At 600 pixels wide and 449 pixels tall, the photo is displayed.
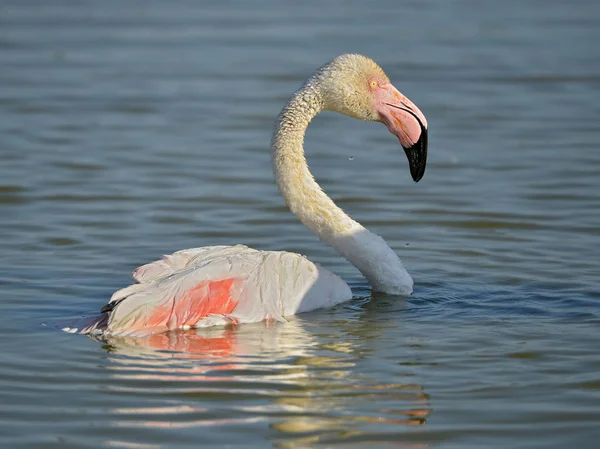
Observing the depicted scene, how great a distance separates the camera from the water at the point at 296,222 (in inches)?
243

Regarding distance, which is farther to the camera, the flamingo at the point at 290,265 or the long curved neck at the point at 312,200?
the long curved neck at the point at 312,200

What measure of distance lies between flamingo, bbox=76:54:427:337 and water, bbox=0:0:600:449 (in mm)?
132

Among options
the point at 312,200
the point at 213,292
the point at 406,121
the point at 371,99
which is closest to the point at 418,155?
the point at 406,121

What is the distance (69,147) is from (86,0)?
869 cm

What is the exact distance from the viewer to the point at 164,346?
713 cm

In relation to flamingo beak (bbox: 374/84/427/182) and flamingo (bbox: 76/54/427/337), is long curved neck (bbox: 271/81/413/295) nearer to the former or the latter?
flamingo (bbox: 76/54/427/337)

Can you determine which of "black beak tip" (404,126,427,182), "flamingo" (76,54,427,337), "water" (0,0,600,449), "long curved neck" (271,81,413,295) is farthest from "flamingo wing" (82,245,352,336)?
"black beak tip" (404,126,427,182)

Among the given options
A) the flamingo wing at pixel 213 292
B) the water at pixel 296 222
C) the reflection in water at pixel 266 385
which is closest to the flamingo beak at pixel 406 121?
the water at pixel 296 222

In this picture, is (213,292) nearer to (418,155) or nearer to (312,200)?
(312,200)

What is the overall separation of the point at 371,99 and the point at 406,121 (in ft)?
0.96

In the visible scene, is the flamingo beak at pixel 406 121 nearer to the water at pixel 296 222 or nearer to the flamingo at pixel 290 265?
the flamingo at pixel 290 265

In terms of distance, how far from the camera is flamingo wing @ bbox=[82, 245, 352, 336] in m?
7.21

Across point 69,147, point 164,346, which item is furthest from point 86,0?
point 164,346

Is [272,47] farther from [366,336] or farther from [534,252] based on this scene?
[366,336]
